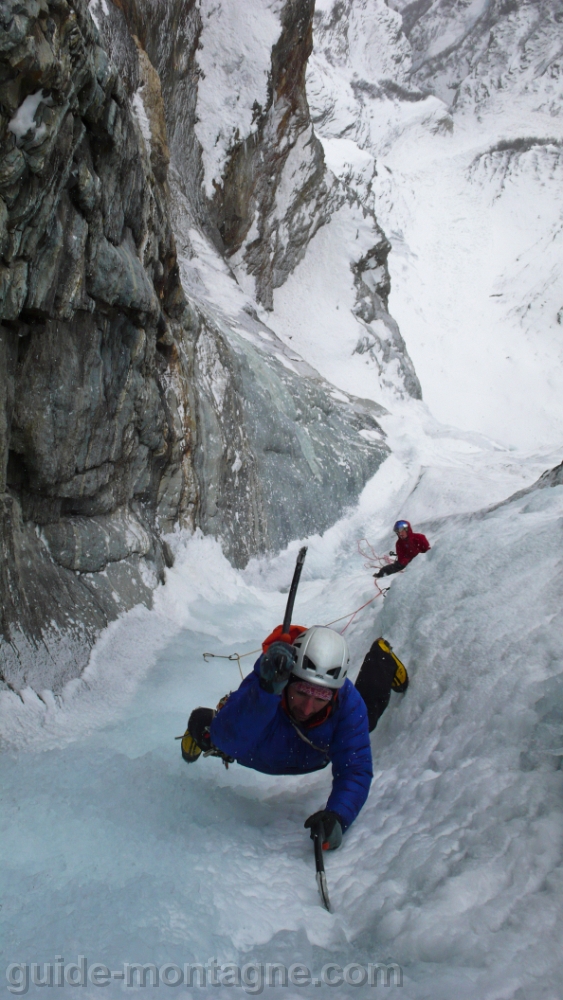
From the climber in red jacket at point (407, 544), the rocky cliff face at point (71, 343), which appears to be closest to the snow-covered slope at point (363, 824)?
the rocky cliff face at point (71, 343)

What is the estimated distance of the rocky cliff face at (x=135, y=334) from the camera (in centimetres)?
452

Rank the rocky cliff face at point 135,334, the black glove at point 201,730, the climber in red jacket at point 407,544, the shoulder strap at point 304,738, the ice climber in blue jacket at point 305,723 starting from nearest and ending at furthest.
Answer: the ice climber in blue jacket at point 305,723, the shoulder strap at point 304,738, the black glove at point 201,730, the rocky cliff face at point 135,334, the climber in red jacket at point 407,544

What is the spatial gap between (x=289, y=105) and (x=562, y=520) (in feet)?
59.4

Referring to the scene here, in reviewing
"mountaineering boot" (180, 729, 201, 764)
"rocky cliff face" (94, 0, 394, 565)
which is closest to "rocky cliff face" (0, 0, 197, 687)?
"mountaineering boot" (180, 729, 201, 764)

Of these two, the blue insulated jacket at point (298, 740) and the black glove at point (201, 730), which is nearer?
the blue insulated jacket at point (298, 740)

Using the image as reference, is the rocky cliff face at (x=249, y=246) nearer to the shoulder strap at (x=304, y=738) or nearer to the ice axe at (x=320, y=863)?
the shoulder strap at (x=304, y=738)

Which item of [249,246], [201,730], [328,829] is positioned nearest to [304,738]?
[328,829]

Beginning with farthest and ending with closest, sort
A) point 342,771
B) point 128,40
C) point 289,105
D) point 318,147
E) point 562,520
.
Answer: point 318,147
point 289,105
point 128,40
point 562,520
point 342,771

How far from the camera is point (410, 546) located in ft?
30.0

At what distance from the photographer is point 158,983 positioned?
86.0 inches

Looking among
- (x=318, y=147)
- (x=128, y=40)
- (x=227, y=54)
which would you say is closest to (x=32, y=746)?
(x=128, y=40)

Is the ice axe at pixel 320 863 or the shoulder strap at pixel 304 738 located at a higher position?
the shoulder strap at pixel 304 738

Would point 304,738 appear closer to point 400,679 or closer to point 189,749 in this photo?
point 189,749

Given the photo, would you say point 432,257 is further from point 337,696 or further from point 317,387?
point 337,696
